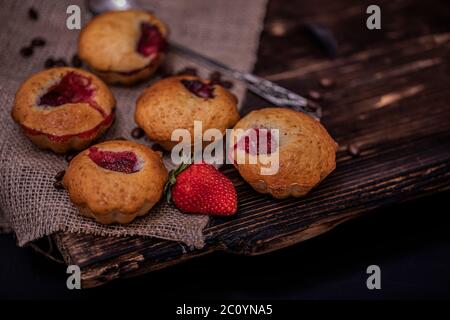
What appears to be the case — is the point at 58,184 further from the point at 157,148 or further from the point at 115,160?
the point at 157,148

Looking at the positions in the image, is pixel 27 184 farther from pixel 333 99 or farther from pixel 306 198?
pixel 333 99

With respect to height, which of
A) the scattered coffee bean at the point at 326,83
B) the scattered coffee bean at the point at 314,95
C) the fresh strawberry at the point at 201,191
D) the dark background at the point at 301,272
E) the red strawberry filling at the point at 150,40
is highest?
the red strawberry filling at the point at 150,40

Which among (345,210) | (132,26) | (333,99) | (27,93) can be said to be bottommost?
(345,210)

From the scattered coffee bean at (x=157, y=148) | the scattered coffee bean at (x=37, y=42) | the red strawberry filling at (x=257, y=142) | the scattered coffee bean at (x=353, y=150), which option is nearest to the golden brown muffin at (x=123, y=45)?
the scattered coffee bean at (x=37, y=42)

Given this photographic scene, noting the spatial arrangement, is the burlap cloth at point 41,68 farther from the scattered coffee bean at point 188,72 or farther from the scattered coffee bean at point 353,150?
the scattered coffee bean at point 353,150

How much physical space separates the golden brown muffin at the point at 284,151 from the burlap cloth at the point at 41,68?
23cm

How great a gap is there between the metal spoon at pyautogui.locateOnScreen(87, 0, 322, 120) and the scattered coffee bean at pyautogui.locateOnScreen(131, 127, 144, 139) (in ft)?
1.70

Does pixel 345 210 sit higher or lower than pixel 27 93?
lower

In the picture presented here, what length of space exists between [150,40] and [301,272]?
1.08m

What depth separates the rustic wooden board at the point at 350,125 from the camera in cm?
182
